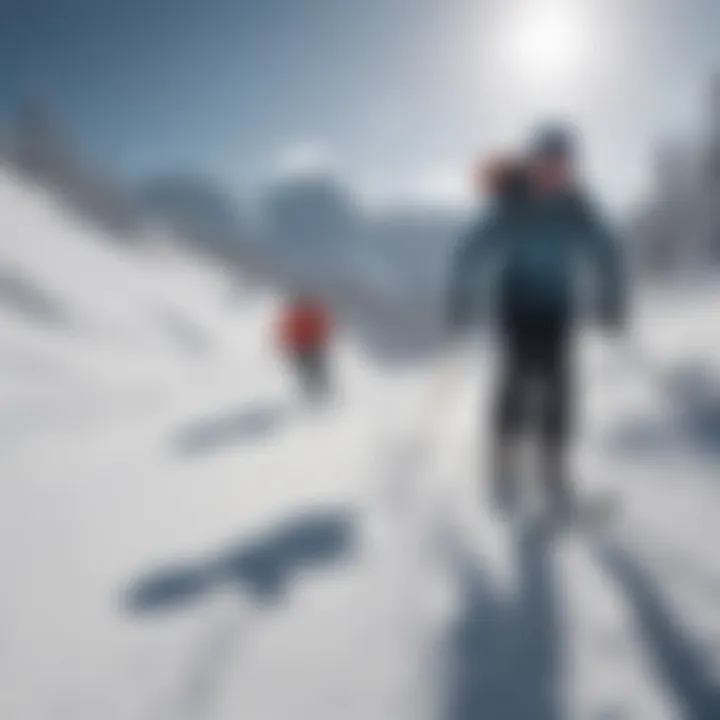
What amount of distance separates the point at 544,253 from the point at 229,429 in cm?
534

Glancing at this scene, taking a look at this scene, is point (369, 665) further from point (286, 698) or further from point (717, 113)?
point (717, 113)

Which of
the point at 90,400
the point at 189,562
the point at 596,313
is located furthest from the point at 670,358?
the point at 90,400

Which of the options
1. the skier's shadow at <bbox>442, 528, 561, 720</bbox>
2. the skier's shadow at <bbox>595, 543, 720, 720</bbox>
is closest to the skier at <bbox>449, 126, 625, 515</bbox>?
the skier's shadow at <bbox>595, 543, 720, 720</bbox>

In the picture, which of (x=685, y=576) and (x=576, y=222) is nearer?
(x=685, y=576)

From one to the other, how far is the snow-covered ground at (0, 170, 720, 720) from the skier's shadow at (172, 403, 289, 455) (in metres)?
0.12

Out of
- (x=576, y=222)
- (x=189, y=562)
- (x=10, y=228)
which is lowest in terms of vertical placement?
(x=189, y=562)

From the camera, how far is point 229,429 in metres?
7.99

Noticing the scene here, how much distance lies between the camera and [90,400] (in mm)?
9680

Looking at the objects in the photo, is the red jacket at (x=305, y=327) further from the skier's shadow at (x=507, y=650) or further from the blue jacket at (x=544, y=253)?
the skier's shadow at (x=507, y=650)

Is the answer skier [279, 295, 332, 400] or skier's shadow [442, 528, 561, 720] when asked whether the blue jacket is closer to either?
skier's shadow [442, 528, 561, 720]

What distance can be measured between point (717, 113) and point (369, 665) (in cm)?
4114

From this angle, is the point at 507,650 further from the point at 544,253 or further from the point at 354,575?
the point at 544,253

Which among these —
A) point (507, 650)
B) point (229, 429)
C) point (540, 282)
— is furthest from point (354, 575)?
point (229, 429)

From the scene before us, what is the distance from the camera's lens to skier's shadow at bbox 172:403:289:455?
22.3 feet
